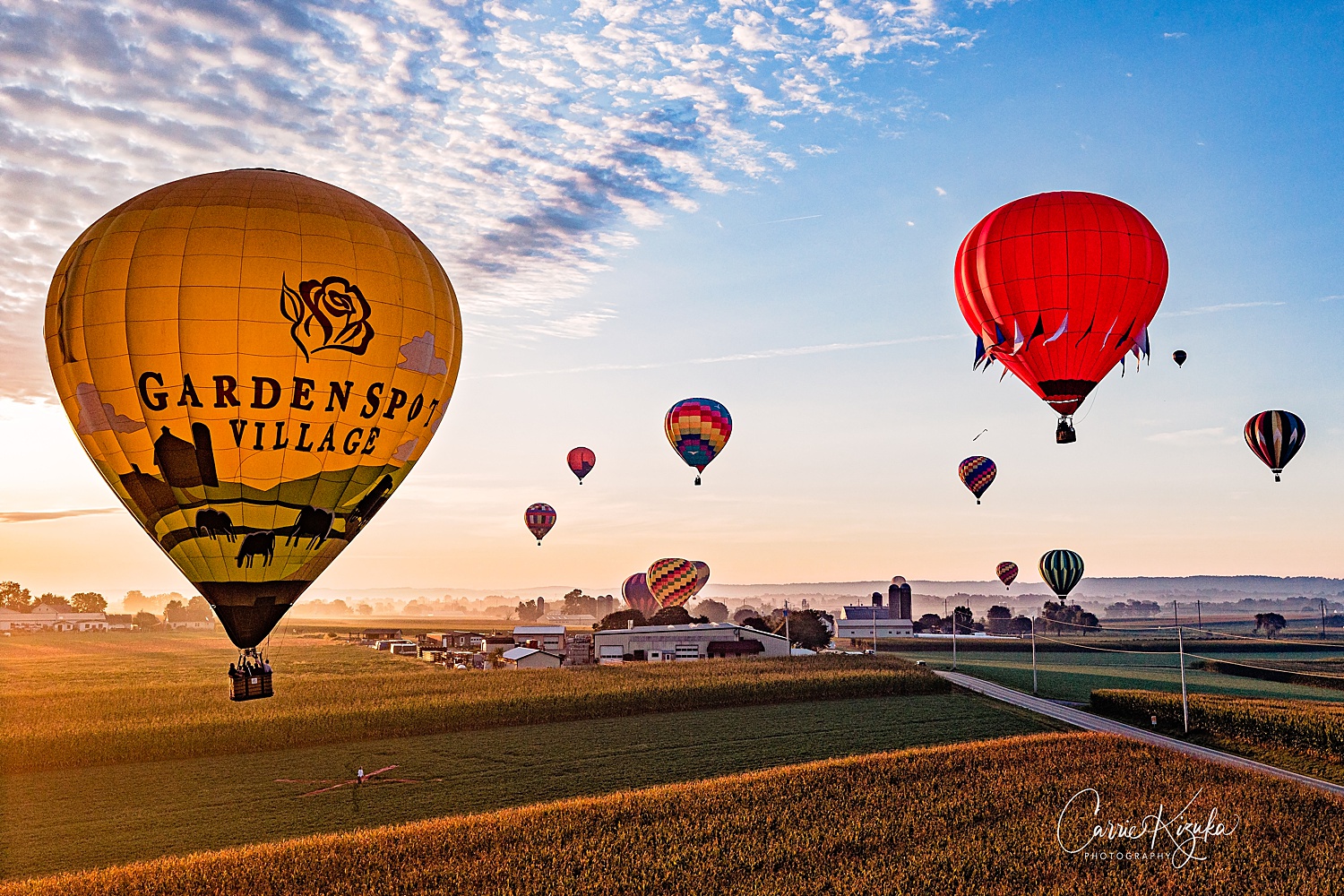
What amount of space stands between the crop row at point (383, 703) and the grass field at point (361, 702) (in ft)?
0.18

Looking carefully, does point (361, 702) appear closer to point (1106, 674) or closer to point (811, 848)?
point (811, 848)

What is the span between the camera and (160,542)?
16.8m

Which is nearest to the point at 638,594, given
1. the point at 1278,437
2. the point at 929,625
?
the point at 1278,437

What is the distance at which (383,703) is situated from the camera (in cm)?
4175

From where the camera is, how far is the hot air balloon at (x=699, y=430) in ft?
183

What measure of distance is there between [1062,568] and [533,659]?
46879mm

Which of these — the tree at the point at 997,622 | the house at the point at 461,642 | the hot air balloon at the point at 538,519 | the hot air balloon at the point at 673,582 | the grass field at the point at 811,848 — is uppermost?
the hot air balloon at the point at 538,519

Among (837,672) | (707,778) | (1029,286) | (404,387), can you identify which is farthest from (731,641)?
(404,387)

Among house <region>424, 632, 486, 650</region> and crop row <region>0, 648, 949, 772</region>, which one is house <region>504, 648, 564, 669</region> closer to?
crop row <region>0, 648, 949, 772</region>

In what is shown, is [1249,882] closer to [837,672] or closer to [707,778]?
[707,778]

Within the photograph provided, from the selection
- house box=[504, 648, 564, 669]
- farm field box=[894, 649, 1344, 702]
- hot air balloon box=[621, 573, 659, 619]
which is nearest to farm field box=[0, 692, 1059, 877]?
farm field box=[894, 649, 1344, 702]

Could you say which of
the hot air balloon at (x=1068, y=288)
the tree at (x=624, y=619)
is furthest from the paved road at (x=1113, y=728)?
the tree at (x=624, y=619)

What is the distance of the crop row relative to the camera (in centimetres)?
3453

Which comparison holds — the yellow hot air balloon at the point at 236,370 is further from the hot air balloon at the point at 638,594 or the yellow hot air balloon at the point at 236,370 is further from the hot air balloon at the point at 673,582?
the hot air balloon at the point at 638,594
